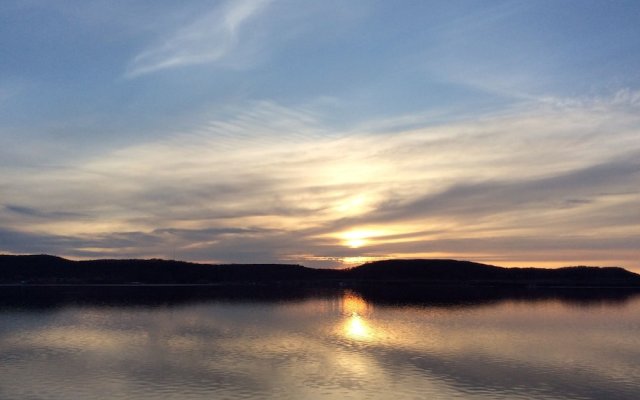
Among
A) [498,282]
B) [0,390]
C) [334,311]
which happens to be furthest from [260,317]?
[498,282]

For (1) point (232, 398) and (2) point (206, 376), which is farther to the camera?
(2) point (206, 376)

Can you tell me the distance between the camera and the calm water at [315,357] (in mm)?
30312

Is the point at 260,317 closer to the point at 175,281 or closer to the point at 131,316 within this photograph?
the point at 131,316

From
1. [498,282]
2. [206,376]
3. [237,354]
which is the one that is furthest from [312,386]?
[498,282]

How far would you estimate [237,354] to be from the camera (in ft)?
135

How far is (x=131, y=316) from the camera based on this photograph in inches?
2781

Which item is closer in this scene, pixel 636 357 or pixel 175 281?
pixel 636 357

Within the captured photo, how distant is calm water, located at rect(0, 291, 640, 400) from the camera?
30312 mm

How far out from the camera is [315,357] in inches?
1560

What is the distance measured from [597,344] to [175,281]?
6618 inches

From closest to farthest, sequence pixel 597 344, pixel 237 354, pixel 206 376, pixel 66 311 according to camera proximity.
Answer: pixel 206 376
pixel 237 354
pixel 597 344
pixel 66 311

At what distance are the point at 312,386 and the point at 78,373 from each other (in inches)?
552

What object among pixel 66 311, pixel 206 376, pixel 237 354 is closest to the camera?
pixel 206 376

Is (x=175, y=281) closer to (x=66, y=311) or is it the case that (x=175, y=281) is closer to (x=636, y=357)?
(x=66, y=311)
